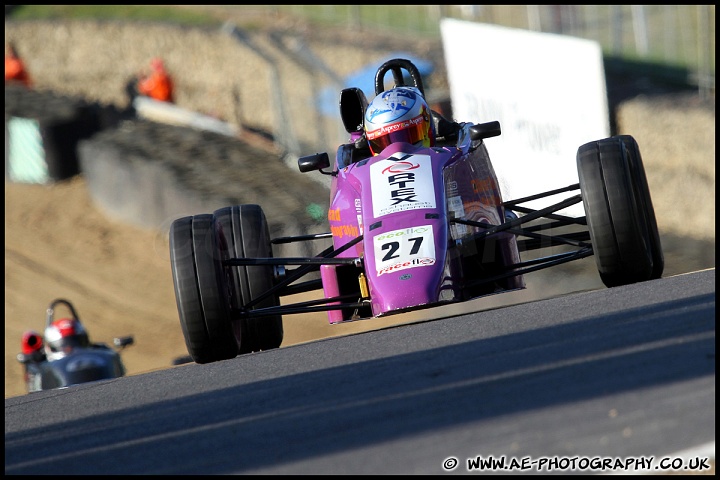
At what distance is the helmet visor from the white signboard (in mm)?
7004

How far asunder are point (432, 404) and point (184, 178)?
15457 mm

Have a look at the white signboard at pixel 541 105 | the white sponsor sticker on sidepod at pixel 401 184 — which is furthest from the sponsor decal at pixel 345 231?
the white signboard at pixel 541 105

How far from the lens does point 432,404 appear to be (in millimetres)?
5039

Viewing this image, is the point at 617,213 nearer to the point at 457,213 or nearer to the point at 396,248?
the point at 457,213

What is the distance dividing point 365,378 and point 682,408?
185 centimetres

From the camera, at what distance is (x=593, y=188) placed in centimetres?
759

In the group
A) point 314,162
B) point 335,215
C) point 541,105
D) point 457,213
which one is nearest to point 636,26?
point 541,105

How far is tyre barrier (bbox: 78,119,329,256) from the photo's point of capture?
1888 cm

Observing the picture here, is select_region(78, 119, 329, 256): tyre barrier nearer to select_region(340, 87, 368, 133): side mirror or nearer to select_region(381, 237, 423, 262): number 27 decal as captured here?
select_region(340, 87, 368, 133): side mirror

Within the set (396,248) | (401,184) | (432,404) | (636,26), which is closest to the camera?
(432,404)

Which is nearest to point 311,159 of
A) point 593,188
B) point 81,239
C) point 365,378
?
point 593,188

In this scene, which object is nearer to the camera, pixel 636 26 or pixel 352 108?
pixel 352 108

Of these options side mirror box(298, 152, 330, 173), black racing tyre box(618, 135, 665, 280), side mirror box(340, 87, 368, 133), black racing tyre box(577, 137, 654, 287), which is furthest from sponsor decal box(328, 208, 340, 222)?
black racing tyre box(618, 135, 665, 280)

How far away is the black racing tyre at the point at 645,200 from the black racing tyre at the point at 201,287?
8.54ft
